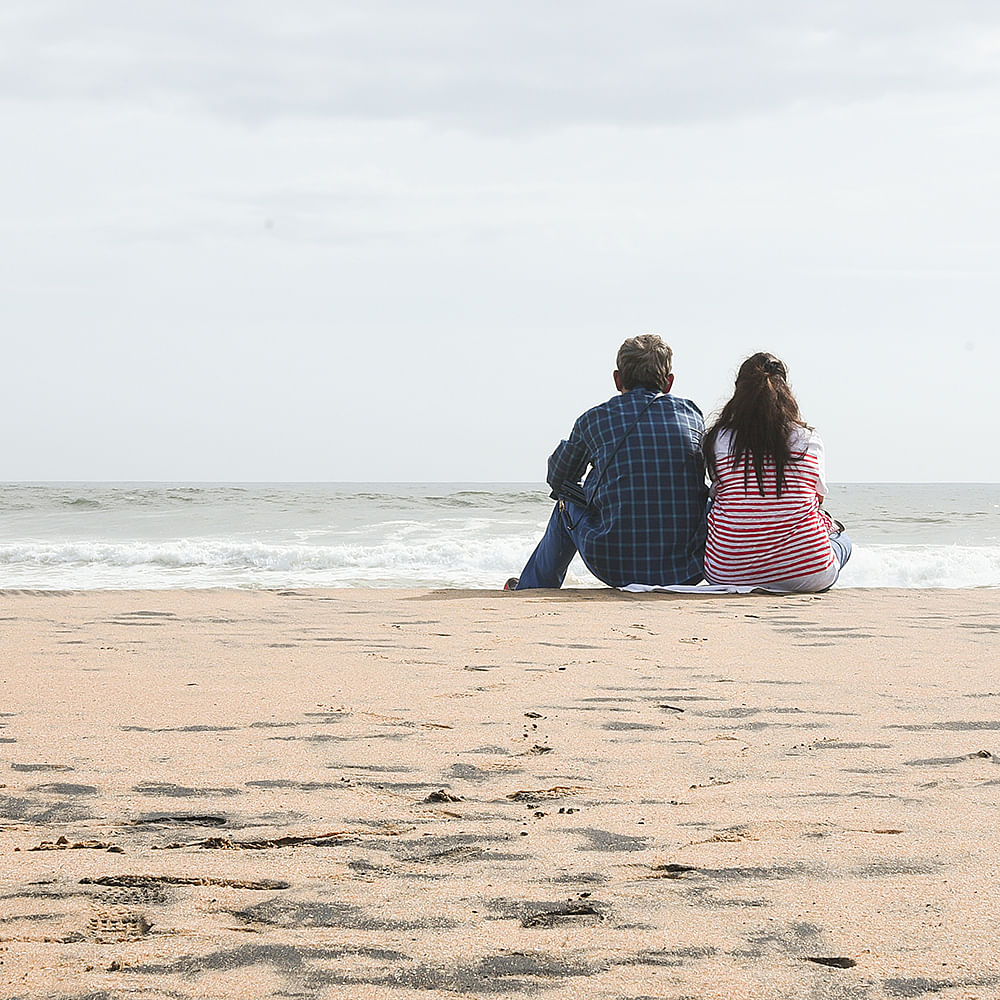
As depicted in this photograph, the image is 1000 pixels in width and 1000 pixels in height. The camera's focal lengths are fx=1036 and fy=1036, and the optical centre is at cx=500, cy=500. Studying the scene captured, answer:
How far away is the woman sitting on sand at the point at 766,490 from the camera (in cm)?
477

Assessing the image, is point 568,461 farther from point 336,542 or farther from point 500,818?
point 336,542

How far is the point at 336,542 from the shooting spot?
39.5 feet

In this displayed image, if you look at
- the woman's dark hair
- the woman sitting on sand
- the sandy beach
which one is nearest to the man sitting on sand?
the woman sitting on sand

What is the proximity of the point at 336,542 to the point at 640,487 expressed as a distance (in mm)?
7502

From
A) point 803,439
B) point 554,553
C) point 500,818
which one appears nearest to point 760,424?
point 803,439

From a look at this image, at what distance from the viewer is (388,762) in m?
2.19

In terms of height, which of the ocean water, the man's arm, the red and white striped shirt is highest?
the man's arm

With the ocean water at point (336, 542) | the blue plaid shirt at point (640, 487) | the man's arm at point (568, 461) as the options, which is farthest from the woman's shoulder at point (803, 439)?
the ocean water at point (336, 542)

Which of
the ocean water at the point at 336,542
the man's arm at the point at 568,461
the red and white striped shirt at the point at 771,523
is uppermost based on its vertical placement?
the man's arm at the point at 568,461

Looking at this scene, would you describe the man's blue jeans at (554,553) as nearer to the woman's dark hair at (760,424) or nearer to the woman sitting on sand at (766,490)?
the woman sitting on sand at (766,490)

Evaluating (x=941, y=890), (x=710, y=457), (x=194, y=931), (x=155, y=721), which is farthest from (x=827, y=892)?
(x=710, y=457)

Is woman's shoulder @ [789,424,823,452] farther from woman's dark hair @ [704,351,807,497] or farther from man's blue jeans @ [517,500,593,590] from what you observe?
man's blue jeans @ [517,500,593,590]

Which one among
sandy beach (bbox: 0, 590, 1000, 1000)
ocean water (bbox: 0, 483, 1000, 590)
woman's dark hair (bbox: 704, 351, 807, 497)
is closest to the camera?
sandy beach (bbox: 0, 590, 1000, 1000)

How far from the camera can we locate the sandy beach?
1.28 meters
